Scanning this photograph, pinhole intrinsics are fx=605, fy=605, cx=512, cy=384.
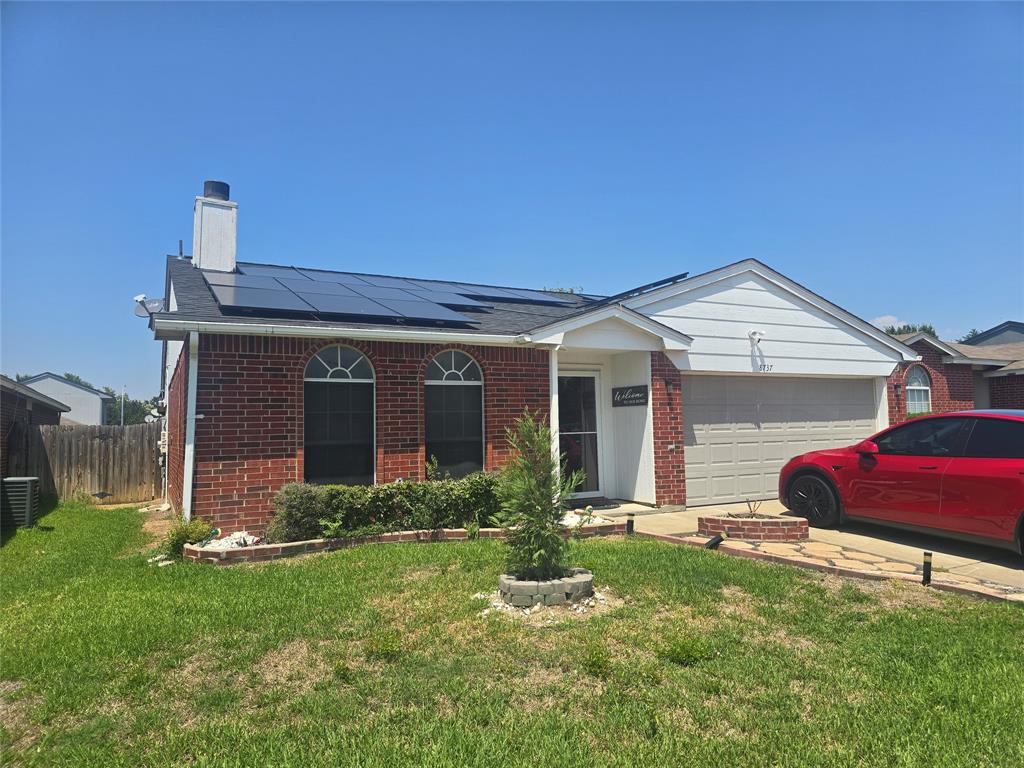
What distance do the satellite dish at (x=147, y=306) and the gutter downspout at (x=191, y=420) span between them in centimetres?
460

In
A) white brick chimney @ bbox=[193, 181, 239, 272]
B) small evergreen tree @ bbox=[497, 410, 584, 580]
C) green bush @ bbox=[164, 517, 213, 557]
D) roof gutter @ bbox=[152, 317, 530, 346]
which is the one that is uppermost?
white brick chimney @ bbox=[193, 181, 239, 272]

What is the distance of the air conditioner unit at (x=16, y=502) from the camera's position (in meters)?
10.0

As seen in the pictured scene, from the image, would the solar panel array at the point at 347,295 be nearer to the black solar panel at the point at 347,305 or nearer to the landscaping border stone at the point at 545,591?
the black solar panel at the point at 347,305

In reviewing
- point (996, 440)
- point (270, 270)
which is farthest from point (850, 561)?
point (270, 270)

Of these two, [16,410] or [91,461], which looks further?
[16,410]

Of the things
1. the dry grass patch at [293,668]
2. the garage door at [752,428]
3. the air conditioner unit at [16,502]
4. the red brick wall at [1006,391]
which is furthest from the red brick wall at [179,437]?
the red brick wall at [1006,391]

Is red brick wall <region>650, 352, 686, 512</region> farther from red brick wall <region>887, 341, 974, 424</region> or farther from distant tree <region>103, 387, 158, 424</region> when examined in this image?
distant tree <region>103, 387, 158, 424</region>

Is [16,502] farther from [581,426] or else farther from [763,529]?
[763,529]

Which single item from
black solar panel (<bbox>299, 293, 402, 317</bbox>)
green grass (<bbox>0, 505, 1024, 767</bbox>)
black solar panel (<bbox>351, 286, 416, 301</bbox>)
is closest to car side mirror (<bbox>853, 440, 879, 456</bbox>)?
green grass (<bbox>0, 505, 1024, 767</bbox>)

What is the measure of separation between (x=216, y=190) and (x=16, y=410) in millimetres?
8955

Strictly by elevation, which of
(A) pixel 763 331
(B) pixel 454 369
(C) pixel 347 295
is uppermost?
(C) pixel 347 295

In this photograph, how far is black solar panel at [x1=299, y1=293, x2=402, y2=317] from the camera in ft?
28.4

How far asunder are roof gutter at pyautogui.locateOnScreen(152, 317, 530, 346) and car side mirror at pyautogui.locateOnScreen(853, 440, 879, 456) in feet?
15.7

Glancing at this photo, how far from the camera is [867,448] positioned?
7.64 metres
